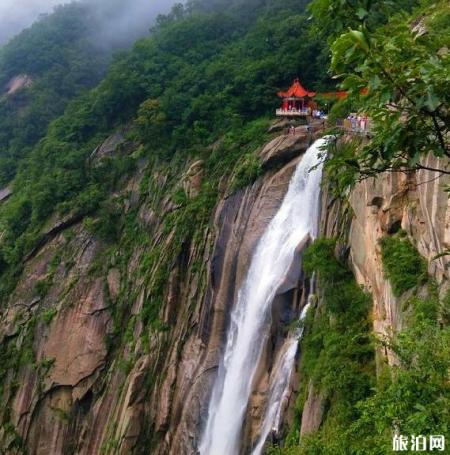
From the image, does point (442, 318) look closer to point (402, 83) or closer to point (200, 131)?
point (402, 83)

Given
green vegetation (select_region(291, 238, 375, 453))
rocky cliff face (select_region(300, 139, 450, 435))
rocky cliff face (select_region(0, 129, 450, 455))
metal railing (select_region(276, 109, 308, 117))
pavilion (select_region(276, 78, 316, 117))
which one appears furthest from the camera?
pavilion (select_region(276, 78, 316, 117))

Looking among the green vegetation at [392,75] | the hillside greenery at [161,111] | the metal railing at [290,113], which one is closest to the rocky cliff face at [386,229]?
the green vegetation at [392,75]

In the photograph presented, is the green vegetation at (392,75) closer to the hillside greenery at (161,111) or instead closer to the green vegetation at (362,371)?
the green vegetation at (362,371)

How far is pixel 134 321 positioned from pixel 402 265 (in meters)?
12.5

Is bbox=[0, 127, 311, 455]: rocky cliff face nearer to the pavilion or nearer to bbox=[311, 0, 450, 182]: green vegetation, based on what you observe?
the pavilion

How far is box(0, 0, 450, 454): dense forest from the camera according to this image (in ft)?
9.24

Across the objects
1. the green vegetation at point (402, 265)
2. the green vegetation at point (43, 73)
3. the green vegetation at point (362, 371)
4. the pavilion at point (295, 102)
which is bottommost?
the green vegetation at point (362, 371)

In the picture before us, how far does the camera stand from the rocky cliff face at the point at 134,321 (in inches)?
618

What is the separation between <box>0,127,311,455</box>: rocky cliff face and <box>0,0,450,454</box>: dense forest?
59cm

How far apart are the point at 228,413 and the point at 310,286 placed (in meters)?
4.30

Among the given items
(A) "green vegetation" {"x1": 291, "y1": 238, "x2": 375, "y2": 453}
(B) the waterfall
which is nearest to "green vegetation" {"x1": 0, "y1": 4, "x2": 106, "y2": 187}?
(B) the waterfall

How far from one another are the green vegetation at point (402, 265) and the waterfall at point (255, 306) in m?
4.59

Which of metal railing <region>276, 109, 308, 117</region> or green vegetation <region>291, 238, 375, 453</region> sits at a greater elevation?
metal railing <region>276, 109, 308, 117</region>

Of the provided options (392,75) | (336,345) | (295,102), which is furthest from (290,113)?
(392,75)
